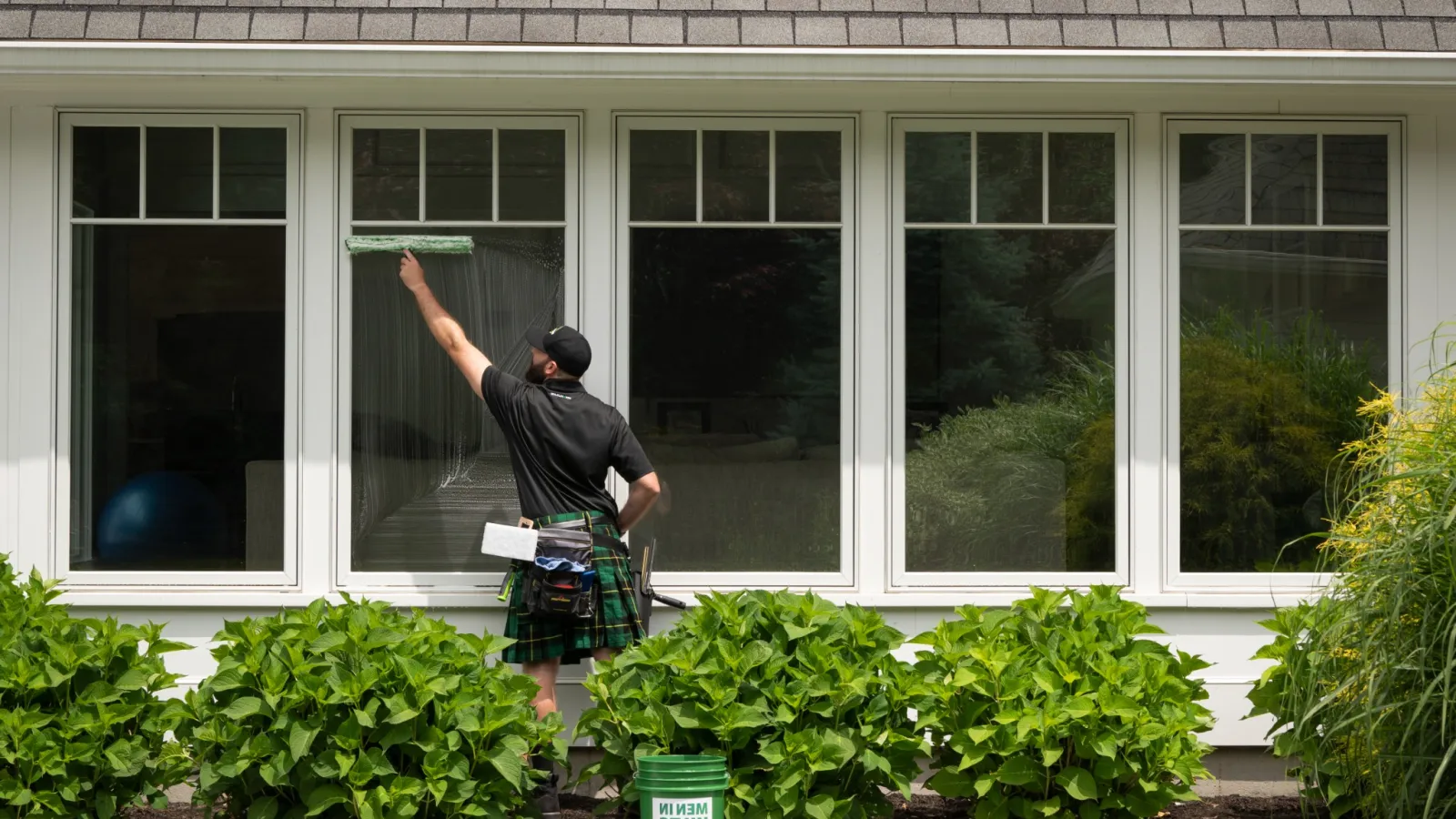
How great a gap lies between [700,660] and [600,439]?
1.04 m

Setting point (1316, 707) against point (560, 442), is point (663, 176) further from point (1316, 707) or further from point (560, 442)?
point (1316, 707)

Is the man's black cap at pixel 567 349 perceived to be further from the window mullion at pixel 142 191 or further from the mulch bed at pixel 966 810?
Result: the window mullion at pixel 142 191

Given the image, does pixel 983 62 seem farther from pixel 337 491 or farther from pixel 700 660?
pixel 337 491

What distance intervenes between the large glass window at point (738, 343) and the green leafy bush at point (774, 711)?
0.95 m

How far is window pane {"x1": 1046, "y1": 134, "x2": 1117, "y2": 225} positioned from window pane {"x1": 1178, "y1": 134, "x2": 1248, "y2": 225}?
0.98 ft

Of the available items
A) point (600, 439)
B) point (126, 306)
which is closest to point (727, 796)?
point (600, 439)

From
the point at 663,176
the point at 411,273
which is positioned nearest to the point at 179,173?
the point at 411,273

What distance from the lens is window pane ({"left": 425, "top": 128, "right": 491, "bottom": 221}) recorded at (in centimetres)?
639

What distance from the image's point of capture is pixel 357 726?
5.04m

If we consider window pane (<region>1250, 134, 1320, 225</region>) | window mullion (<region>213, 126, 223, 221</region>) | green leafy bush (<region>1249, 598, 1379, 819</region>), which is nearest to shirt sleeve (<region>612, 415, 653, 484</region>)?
window mullion (<region>213, 126, 223, 221</region>)

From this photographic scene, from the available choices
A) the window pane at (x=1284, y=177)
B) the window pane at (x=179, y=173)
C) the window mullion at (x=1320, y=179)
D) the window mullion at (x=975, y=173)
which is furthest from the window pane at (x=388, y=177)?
the window mullion at (x=1320, y=179)

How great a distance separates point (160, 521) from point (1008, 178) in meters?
3.77

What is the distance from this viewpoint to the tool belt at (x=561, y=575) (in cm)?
575

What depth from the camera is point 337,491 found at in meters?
6.36
